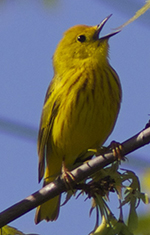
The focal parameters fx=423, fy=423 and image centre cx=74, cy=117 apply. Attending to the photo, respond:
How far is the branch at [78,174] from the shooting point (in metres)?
2.57

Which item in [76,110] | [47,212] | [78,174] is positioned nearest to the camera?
[78,174]

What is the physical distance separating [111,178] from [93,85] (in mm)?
1478

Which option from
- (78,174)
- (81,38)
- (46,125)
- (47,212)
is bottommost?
(78,174)

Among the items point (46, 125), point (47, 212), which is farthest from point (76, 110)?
point (47, 212)

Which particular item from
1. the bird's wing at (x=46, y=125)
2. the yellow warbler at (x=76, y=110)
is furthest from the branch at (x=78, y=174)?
the bird's wing at (x=46, y=125)

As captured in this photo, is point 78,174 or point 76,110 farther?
point 76,110

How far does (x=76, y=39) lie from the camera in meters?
5.23

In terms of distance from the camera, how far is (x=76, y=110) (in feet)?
14.0

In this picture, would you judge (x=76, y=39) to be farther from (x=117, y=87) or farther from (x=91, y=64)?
(x=117, y=87)

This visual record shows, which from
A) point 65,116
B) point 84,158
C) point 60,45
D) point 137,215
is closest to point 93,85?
point 65,116

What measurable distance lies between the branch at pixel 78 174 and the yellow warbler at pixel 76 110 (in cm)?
135

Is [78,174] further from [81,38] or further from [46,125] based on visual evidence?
[81,38]

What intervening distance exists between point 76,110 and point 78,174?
1.41 metres

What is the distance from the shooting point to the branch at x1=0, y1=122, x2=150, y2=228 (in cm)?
257
